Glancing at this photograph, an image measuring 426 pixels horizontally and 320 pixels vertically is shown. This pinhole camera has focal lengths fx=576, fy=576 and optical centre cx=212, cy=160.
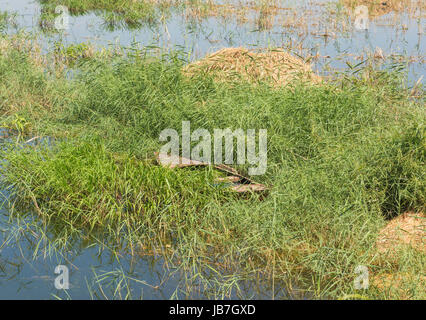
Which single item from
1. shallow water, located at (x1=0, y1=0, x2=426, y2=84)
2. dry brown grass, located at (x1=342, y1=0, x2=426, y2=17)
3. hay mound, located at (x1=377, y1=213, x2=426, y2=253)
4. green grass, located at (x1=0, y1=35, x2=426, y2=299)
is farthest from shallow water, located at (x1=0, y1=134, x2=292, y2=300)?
dry brown grass, located at (x1=342, y1=0, x2=426, y2=17)

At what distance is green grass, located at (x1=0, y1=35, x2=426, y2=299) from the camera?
421cm

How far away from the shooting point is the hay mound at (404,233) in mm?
4281

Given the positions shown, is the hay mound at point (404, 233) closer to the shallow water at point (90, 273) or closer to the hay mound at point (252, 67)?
the shallow water at point (90, 273)

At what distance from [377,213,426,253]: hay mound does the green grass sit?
0.10m

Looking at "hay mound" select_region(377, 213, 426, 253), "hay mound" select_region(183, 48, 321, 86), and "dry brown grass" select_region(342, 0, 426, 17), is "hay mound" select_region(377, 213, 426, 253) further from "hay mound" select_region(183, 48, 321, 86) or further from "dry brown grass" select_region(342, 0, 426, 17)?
"dry brown grass" select_region(342, 0, 426, 17)

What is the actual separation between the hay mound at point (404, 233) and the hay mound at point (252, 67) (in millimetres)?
3100

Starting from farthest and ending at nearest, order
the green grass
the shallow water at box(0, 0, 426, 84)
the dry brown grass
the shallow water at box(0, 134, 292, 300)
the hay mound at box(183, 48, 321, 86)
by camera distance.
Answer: the dry brown grass
the shallow water at box(0, 0, 426, 84)
the hay mound at box(183, 48, 321, 86)
the green grass
the shallow water at box(0, 134, 292, 300)

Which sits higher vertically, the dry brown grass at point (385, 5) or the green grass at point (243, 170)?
the dry brown grass at point (385, 5)

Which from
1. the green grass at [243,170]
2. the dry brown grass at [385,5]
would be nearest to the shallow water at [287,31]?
the dry brown grass at [385,5]

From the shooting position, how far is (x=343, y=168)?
16.6 ft

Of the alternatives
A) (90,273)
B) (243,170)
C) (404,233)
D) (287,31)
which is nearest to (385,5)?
(287,31)

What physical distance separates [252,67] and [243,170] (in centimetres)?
267

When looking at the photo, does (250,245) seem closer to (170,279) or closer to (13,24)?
(170,279)

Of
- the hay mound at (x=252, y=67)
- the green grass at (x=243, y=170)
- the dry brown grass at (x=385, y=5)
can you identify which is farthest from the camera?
the dry brown grass at (x=385, y=5)
